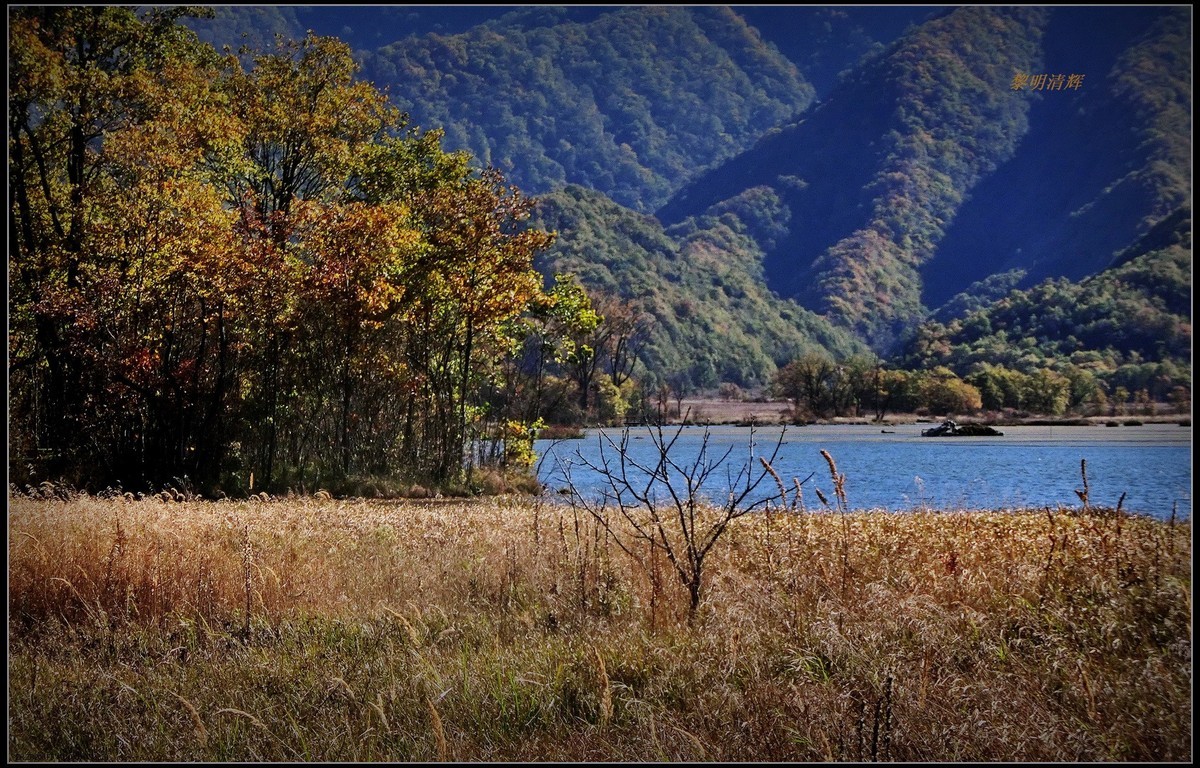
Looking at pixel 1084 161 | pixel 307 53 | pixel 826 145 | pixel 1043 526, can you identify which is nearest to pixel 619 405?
pixel 307 53

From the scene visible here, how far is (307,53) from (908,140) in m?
98.1

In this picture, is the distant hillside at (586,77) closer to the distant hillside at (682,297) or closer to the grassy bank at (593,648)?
the grassy bank at (593,648)

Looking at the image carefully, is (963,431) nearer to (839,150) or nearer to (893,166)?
(893,166)

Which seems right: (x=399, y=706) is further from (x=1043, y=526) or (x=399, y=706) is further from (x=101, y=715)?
(x=1043, y=526)

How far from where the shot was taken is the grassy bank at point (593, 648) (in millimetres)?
4199

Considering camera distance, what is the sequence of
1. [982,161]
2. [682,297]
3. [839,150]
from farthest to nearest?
[839,150] → [682,297] → [982,161]

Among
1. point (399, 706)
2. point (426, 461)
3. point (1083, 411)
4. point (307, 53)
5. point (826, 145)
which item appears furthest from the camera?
point (826, 145)

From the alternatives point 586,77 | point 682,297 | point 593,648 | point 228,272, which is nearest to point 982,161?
point 586,77

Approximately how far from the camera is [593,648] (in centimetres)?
515

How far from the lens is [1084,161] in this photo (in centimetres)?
7525

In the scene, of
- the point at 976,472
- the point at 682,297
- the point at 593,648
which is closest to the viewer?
the point at 593,648

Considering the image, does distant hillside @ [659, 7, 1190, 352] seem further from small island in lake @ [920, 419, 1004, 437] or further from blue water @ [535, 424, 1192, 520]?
small island in lake @ [920, 419, 1004, 437]

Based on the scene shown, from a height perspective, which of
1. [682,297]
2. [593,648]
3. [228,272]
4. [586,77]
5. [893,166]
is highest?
[893,166]

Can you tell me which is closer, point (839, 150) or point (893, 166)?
point (893, 166)
